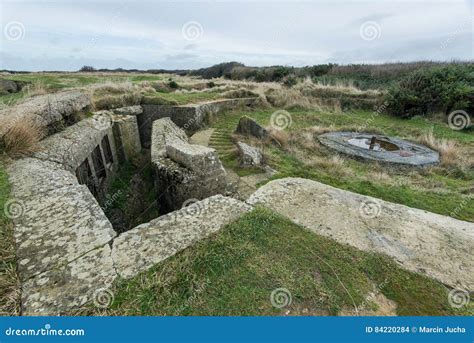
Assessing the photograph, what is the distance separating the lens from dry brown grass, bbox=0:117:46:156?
4.61 m

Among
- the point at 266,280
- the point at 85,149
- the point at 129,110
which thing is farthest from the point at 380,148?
the point at 129,110

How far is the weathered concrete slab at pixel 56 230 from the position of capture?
241 cm

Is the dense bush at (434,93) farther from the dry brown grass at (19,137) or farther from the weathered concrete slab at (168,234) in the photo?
the dry brown grass at (19,137)

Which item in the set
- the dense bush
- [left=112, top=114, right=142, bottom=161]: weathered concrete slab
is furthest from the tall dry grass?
[left=112, top=114, right=142, bottom=161]: weathered concrete slab

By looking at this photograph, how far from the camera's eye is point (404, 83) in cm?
2042

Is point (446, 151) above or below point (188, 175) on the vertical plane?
below

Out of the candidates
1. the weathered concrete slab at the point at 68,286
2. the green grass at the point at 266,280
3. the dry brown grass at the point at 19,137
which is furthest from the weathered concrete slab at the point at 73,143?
the green grass at the point at 266,280

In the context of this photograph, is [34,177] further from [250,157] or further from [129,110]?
[129,110]

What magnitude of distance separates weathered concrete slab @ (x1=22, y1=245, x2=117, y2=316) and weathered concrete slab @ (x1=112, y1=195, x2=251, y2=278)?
151 millimetres

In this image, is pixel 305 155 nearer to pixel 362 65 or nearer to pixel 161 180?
pixel 161 180
